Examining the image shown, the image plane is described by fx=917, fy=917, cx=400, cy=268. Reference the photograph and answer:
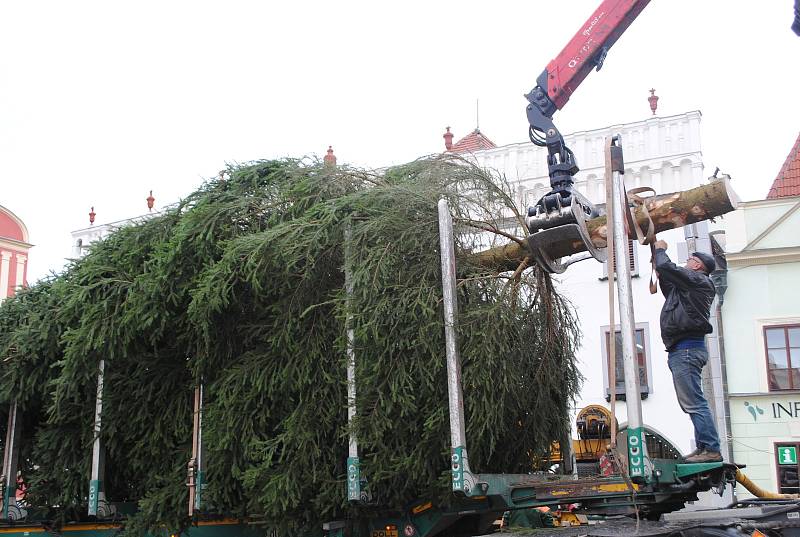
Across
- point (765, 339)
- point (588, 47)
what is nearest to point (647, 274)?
point (765, 339)

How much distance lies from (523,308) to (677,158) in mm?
11670

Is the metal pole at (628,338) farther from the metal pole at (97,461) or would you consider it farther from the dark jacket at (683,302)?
the metal pole at (97,461)

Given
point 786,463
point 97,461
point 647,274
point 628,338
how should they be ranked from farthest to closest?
point 647,274 → point 786,463 → point 97,461 → point 628,338

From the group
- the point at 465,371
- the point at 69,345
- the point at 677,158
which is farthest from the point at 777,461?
the point at 69,345

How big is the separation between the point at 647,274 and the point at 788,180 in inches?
163

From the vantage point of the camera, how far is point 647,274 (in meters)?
18.5

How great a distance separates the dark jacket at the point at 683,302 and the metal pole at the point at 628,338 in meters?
0.58

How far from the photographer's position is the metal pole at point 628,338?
6.13 meters

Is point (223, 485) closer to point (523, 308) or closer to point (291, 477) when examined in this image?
point (291, 477)

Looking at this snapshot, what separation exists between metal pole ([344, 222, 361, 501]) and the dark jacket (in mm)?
2502

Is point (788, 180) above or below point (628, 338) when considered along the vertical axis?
above

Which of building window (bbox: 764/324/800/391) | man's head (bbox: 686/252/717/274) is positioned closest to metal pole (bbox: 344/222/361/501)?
man's head (bbox: 686/252/717/274)

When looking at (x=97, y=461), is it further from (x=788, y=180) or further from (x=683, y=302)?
(x=788, y=180)

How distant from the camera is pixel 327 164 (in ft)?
28.7
